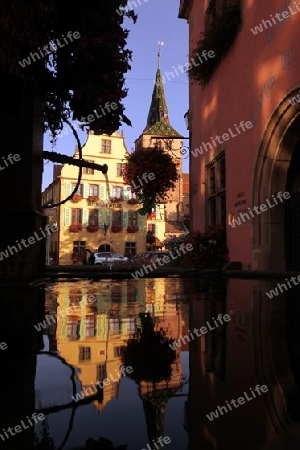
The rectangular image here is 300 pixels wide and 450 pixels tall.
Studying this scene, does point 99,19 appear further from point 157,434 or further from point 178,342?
point 157,434

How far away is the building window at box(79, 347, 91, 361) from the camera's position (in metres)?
1.61

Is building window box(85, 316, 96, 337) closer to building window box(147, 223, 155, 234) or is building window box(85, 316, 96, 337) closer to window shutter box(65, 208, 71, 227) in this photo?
window shutter box(65, 208, 71, 227)

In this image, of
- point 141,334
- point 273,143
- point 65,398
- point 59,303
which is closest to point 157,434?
point 65,398

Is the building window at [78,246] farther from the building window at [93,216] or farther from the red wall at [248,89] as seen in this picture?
the red wall at [248,89]

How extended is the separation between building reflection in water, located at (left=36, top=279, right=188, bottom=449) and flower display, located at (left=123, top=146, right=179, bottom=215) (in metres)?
5.92

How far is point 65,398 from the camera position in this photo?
1.15 meters

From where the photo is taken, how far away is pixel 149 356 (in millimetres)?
1638

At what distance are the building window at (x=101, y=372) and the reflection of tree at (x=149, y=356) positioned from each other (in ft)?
0.30

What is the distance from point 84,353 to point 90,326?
23.6 inches

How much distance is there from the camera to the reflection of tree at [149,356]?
1379mm

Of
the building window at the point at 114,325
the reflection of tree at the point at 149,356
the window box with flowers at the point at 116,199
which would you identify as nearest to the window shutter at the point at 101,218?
the window box with flowers at the point at 116,199

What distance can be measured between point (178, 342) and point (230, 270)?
606 centimetres

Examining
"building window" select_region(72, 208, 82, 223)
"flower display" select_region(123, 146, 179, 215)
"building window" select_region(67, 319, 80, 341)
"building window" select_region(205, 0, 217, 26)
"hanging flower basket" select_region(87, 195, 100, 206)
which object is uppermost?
"building window" select_region(205, 0, 217, 26)

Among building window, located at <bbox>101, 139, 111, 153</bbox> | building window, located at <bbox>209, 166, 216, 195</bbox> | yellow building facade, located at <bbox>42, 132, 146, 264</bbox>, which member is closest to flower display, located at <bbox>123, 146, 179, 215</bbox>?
building window, located at <bbox>209, 166, 216, 195</bbox>
